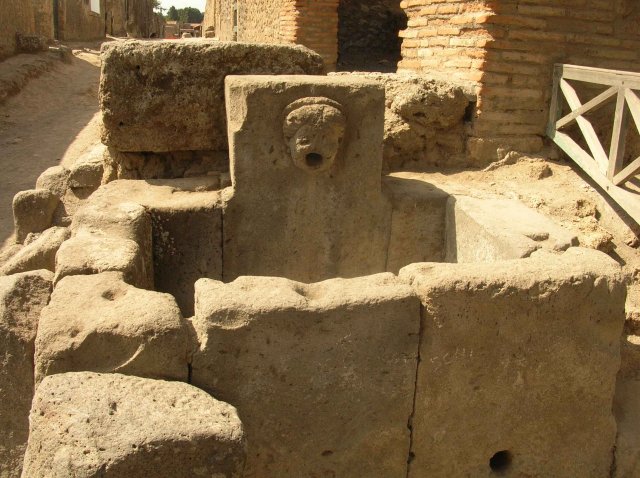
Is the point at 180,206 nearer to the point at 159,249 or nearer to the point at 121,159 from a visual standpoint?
the point at 159,249

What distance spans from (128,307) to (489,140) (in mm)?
3242

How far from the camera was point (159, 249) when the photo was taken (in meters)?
3.37

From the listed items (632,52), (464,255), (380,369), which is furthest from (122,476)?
(632,52)

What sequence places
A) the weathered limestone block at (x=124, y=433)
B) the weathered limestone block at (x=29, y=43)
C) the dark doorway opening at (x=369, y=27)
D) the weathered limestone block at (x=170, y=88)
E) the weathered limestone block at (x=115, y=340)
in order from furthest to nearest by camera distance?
1. the weathered limestone block at (x=29, y=43)
2. the dark doorway opening at (x=369, y=27)
3. the weathered limestone block at (x=170, y=88)
4. the weathered limestone block at (x=115, y=340)
5. the weathered limestone block at (x=124, y=433)

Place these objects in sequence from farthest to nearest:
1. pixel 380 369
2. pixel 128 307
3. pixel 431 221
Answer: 1. pixel 431 221
2. pixel 380 369
3. pixel 128 307

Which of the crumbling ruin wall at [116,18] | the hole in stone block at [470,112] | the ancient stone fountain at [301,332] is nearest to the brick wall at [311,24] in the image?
the hole in stone block at [470,112]

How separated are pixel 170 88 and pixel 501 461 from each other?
2.57 metres

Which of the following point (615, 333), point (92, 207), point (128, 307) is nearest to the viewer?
point (128, 307)

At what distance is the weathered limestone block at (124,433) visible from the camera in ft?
5.63

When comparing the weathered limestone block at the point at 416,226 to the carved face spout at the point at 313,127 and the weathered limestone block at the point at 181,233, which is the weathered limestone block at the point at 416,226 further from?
the weathered limestone block at the point at 181,233

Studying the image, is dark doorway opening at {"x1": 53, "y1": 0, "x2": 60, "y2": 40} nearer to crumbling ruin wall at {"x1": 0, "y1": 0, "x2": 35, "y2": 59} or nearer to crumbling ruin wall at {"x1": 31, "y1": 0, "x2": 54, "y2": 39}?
crumbling ruin wall at {"x1": 31, "y1": 0, "x2": 54, "y2": 39}

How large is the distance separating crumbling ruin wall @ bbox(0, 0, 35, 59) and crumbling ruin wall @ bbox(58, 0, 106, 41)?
536cm

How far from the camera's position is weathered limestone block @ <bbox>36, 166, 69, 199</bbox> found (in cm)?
519

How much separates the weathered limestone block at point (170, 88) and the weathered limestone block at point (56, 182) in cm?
161
